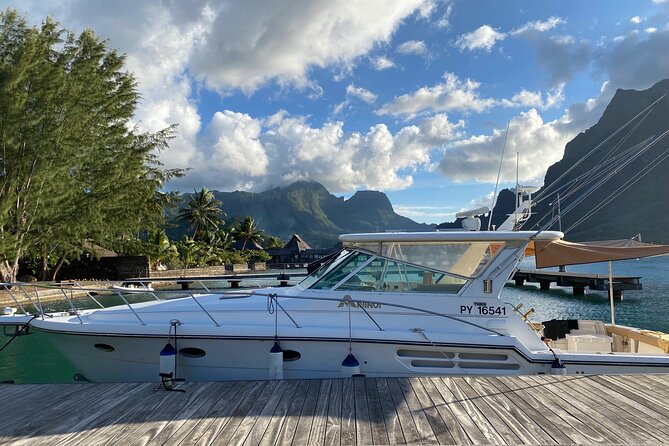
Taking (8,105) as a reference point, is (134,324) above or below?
below

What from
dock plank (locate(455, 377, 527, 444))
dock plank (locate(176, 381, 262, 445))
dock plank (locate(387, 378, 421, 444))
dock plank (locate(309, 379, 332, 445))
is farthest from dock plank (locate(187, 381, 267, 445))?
dock plank (locate(455, 377, 527, 444))

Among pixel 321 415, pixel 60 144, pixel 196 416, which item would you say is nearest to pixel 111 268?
pixel 60 144

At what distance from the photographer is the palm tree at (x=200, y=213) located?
5374 centimetres

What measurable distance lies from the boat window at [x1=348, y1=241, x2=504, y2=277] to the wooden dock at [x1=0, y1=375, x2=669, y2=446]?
1.40 m

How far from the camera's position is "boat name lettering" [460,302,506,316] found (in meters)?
5.21

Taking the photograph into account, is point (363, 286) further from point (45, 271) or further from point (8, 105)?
point (45, 271)

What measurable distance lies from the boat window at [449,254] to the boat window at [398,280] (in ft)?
0.29

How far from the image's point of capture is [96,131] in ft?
79.3

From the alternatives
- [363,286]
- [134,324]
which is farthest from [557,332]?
[134,324]

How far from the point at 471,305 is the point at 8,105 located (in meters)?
22.7

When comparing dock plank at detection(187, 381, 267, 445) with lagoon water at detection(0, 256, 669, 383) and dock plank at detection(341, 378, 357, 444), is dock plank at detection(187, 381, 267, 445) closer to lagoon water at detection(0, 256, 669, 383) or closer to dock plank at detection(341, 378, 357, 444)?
dock plank at detection(341, 378, 357, 444)

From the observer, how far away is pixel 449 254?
5.43 meters

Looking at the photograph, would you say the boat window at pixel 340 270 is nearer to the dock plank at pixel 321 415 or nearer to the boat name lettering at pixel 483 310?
the boat name lettering at pixel 483 310

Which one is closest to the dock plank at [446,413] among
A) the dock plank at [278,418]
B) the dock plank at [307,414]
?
the dock plank at [307,414]
